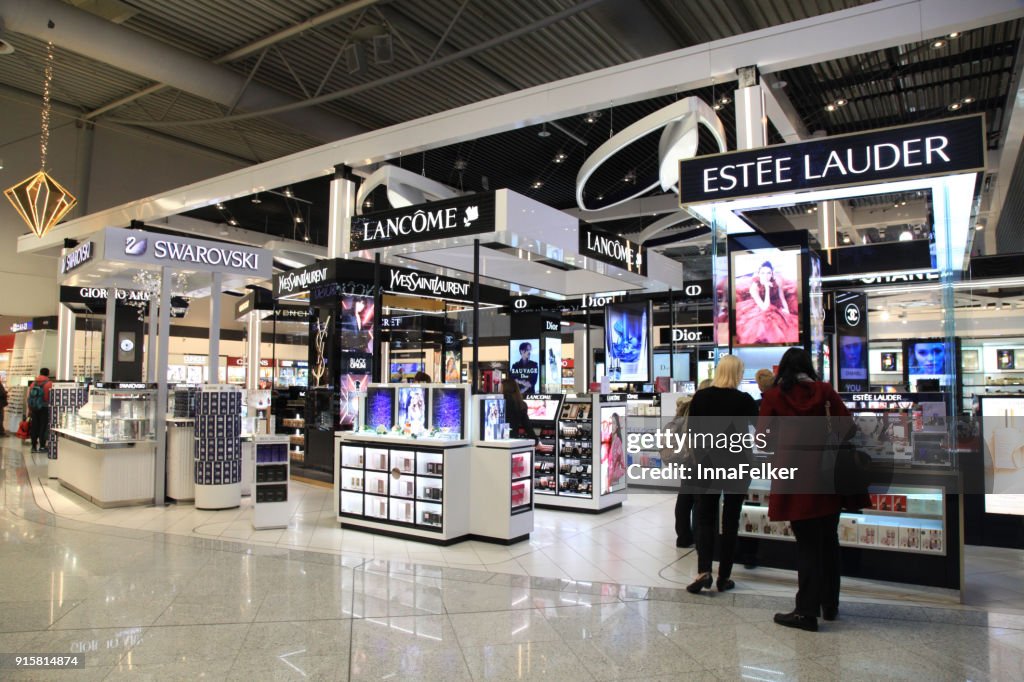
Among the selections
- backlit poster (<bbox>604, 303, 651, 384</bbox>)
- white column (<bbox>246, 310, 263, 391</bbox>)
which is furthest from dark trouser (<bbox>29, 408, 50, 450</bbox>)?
backlit poster (<bbox>604, 303, 651, 384</bbox>)

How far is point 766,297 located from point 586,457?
9.62 ft

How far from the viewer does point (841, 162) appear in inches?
161

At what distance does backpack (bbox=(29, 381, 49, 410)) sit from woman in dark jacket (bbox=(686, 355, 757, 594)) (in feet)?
43.8

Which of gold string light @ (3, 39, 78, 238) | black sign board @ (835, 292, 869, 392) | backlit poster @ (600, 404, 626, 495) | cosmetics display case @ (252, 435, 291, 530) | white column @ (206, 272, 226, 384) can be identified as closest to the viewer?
cosmetics display case @ (252, 435, 291, 530)

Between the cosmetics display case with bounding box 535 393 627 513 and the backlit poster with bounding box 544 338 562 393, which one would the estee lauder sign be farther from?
the backlit poster with bounding box 544 338 562 393

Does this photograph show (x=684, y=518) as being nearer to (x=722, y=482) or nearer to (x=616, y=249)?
(x=722, y=482)

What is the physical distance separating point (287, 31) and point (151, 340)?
457cm

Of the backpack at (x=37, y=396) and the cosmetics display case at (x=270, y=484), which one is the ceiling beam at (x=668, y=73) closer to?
the cosmetics display case at (x=270, y=484)

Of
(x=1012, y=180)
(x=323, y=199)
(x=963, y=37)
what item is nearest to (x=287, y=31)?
(x=323, y=199)

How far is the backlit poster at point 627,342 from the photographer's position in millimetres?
10688

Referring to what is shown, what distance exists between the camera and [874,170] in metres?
3.98

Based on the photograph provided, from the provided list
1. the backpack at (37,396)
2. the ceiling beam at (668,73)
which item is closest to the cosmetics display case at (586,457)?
the ceiling beam at (668,73)

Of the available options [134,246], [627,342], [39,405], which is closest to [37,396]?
[39,405]

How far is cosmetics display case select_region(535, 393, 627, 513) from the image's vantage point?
24.0 ft
